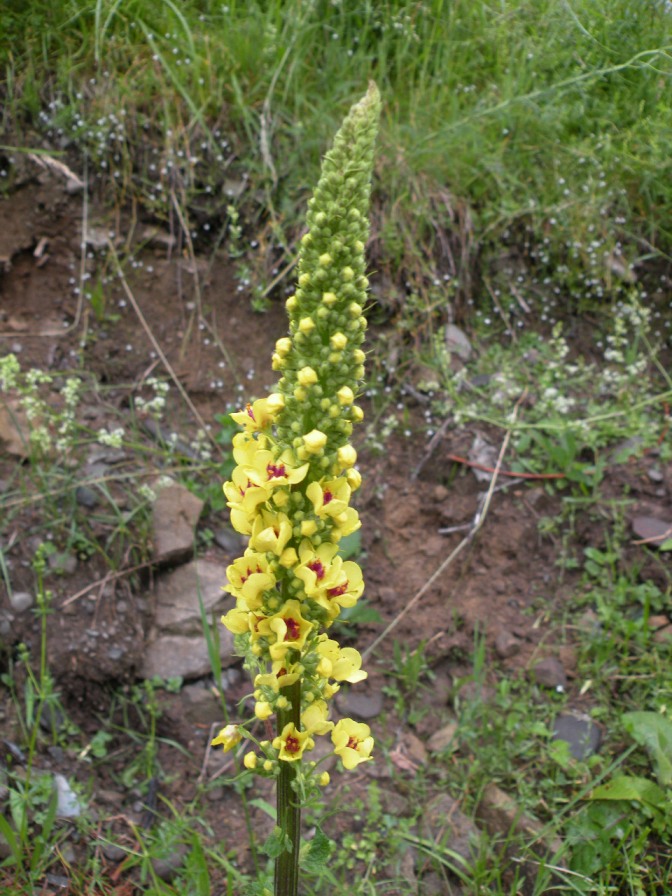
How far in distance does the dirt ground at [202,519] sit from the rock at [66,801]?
0.28ft

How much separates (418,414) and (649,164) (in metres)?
1.66

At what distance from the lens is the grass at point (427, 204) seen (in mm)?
3537

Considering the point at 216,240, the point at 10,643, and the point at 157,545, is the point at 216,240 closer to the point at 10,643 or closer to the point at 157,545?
the point at 157,545

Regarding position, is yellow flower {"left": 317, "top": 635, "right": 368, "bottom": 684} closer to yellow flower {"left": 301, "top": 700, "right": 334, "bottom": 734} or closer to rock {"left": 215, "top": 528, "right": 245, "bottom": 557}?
yellow flower {"left": 301, "top": 700, "right": 334, "bottom": 734}

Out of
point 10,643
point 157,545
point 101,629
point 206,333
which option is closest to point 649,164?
point 206,333

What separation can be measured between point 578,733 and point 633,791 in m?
0.41

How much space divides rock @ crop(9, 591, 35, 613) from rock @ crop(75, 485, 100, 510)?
440 millimetres

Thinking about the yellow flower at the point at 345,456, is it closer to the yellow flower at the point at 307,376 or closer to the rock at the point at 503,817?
the yellow flower at the point at 307,376

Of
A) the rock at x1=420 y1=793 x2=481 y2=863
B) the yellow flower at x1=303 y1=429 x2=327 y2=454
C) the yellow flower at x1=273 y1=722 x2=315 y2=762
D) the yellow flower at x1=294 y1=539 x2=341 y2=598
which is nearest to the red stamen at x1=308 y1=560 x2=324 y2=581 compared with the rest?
the yellow flower at x1=294 y1=539 x2=341 y2=598

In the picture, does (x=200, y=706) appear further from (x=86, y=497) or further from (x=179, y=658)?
(x=86, y=497)

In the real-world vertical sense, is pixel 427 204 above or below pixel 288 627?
below

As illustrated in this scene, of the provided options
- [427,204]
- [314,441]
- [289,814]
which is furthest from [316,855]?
[427,204]

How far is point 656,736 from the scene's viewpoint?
9.10 feet

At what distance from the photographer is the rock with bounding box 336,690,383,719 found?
325 centimetres
